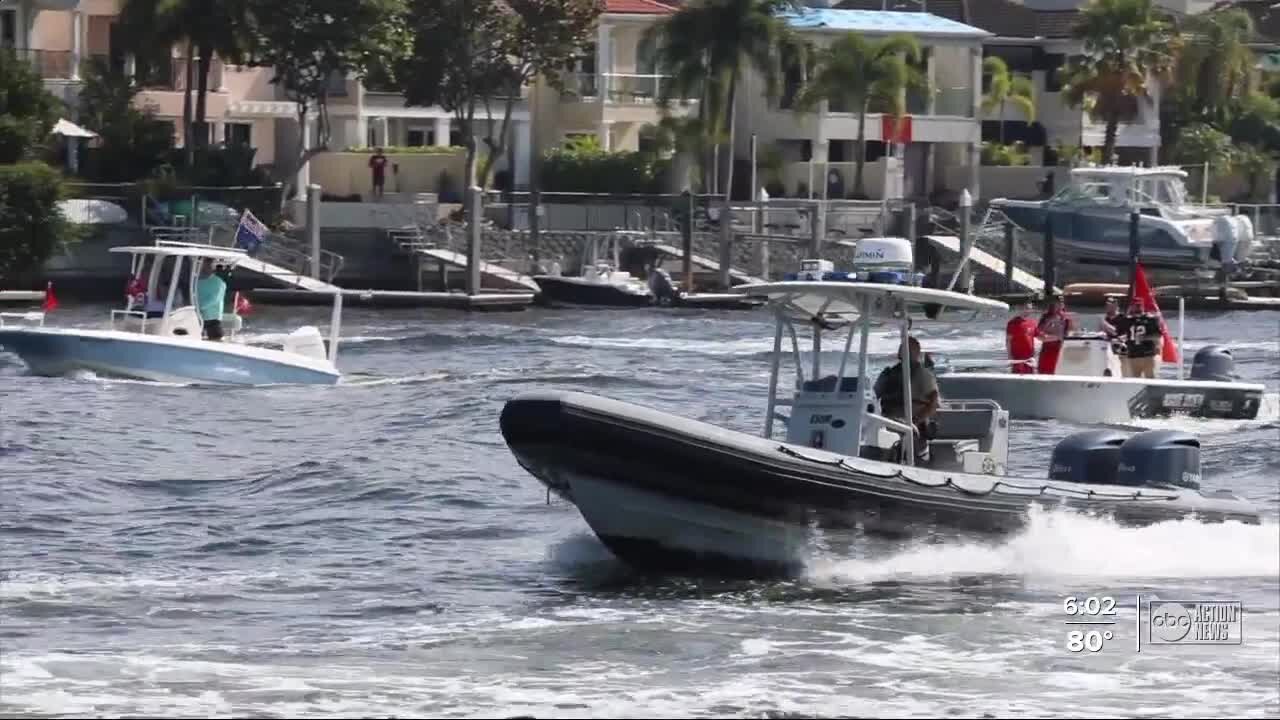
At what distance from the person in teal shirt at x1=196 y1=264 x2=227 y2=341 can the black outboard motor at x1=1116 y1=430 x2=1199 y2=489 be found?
53.5ft

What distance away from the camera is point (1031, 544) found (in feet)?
61.7

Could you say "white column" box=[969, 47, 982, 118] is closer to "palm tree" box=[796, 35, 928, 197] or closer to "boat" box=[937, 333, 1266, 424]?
"palm tree" box=[796, 35, 928, 197]

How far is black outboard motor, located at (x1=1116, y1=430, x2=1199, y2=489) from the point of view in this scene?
1953cm

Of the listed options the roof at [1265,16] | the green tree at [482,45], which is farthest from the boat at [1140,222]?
the roof at [1265,16]

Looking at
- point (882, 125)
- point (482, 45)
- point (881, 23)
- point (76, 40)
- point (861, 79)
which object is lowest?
point (882, 125)

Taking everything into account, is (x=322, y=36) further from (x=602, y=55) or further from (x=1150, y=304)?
(x=1150, y=304)

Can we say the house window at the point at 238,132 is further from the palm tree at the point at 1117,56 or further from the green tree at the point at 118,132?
the palm tree at the point at 1117,56

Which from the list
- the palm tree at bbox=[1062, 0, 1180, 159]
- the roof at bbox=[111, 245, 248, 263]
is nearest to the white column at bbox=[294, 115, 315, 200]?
the palm tree at bbox=[1062, 0, 1180, 159]

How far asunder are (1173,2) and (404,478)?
6466 centimetres

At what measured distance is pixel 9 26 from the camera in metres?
62.5

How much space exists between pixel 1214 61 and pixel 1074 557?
60378mm

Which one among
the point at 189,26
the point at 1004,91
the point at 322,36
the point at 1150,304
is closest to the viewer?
the point at 1150,304

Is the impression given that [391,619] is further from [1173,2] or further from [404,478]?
[1173,2]
